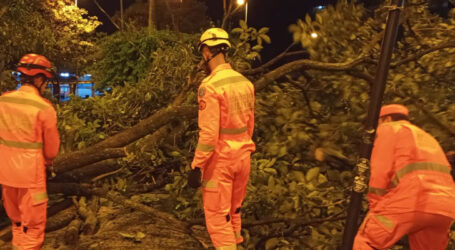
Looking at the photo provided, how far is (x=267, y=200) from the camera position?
377 cm

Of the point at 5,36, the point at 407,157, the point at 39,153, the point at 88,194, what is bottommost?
the point at 88,194

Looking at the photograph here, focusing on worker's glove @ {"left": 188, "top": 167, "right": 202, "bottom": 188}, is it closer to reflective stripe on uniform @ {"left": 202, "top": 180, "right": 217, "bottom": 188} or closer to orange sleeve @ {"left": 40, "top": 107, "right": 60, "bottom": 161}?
reflective stripe on uniform @ {"left": 202, "top": 180, "right": 217, "bottom": 188}

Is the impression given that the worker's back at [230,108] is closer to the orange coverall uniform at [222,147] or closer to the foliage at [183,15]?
the orange coverall uniform at [222,147]

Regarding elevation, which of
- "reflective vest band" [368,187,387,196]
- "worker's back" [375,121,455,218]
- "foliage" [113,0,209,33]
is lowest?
"reflective vest band" [368,187,387,196]

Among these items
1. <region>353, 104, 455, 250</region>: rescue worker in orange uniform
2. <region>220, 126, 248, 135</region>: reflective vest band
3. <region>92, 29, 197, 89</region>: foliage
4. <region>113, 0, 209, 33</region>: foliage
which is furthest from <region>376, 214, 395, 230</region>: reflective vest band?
<region>113, 0, 209, 33</region>: foliage

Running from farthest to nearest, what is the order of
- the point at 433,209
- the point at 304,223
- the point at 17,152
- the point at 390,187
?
the point at 304,223 < the point at 17,152 < the point at 390,187 < the point at 433,209

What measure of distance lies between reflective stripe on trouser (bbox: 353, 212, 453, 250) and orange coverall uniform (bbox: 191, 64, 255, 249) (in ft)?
3.30

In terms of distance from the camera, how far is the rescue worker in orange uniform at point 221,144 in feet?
9.76

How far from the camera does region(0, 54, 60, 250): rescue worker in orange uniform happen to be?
123 inches

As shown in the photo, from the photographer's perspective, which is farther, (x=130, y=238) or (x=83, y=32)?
(x=83, y=32)

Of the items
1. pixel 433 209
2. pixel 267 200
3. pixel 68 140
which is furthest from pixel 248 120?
pixel 68 140

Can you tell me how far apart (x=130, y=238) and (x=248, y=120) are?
A: 6.82 ft

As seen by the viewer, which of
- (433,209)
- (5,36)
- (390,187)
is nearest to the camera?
(433,209)

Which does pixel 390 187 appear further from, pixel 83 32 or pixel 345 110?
pixel 83 32
